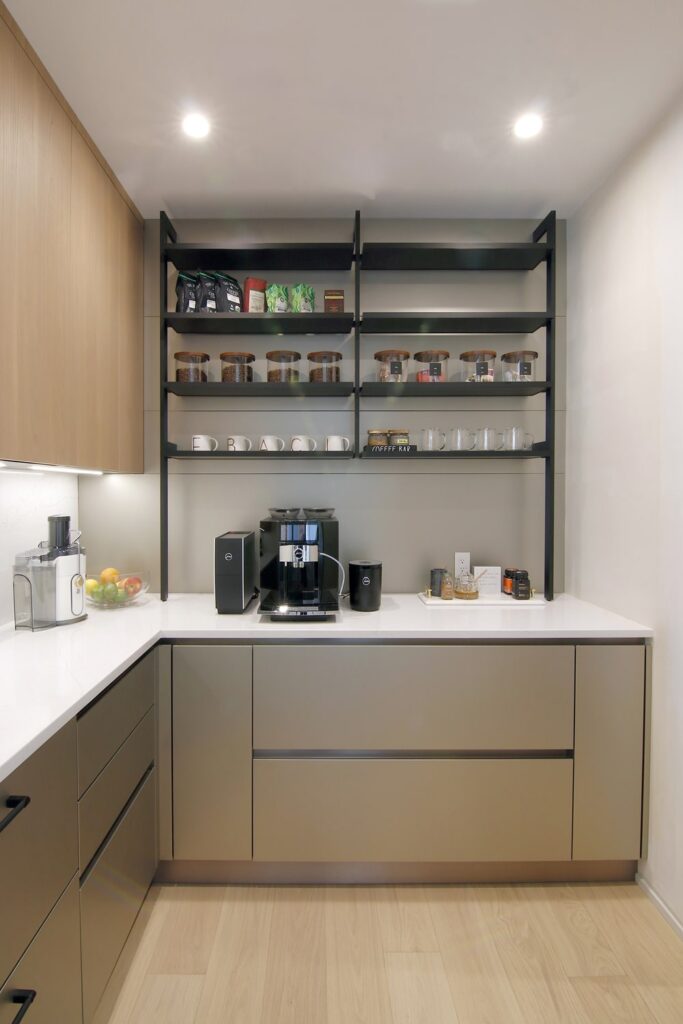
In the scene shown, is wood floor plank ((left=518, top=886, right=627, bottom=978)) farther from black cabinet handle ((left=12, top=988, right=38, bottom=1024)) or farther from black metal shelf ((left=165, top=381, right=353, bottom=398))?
black metal shelf ((left=165, top=381, right=353, bottom=398))

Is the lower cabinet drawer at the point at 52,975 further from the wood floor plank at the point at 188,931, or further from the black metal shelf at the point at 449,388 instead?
the black metal shelf at the point at 449,388

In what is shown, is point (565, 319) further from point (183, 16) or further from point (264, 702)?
point (264, 702)

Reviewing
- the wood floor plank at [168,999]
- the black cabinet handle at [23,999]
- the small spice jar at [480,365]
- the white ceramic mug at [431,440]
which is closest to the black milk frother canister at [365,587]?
the white ceramic mug at [431,440]

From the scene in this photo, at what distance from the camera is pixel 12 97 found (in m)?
1.33

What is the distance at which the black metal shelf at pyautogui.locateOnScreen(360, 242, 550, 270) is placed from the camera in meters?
2.08

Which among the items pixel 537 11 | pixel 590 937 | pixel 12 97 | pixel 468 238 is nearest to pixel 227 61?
pixel 12 97

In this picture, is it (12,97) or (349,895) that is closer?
(12,97)

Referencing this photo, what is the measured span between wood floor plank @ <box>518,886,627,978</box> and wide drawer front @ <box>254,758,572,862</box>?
0.13m

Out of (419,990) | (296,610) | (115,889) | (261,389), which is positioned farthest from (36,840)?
(261,389)

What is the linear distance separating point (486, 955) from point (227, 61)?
2656 mm

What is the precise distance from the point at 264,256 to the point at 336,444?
0.83m

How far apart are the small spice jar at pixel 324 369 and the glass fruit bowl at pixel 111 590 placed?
1087mm

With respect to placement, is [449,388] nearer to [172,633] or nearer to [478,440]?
[478,440]

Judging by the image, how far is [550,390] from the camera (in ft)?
7.05
